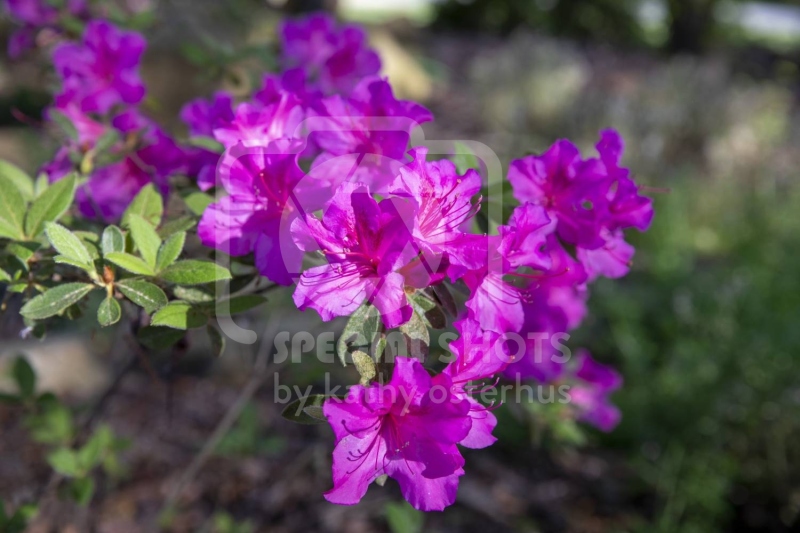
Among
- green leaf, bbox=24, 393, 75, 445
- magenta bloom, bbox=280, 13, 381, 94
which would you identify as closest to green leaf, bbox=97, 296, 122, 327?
magenta bloom, bbox=280, 13, 381, 94

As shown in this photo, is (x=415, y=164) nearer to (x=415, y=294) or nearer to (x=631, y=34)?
(x=415, y=294)

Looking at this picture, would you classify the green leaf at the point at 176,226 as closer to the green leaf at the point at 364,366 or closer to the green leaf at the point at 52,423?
the green leaf at the point at 364,366

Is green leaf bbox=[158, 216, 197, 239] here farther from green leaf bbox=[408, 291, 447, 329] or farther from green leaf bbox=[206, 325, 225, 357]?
green leaf bbox=[408, 291, 447, 329]

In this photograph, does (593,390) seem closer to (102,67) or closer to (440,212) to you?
(440,212)

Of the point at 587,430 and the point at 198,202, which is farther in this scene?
the point at 587,430

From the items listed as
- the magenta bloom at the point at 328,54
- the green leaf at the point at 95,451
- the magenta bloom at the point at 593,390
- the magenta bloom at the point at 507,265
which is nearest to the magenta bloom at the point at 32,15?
the magenta bloom at the point at 328,54

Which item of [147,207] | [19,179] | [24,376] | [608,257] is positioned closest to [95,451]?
[24,376]
